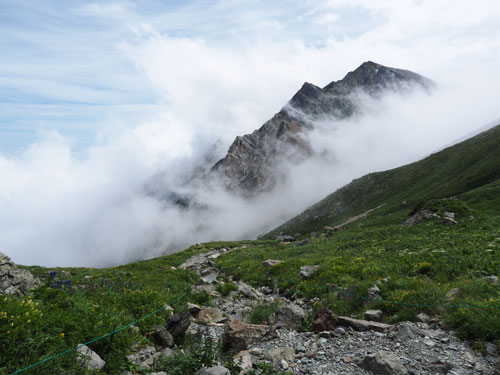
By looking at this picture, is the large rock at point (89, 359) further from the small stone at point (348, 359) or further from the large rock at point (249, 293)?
the large rock at point (249, 293)

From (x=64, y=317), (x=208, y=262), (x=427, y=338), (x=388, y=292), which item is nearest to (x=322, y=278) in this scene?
(x=388, y=292)

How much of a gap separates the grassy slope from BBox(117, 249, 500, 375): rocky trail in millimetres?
60899

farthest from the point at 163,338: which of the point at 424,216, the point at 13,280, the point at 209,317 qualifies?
the point at 424,216

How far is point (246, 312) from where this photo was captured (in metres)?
11.9

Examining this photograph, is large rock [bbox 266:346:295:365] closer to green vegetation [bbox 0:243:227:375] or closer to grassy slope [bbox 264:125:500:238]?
green vegetation [bbox 0:243:227:375]

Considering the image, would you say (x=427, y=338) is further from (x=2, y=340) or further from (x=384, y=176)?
(x=384, y=176)

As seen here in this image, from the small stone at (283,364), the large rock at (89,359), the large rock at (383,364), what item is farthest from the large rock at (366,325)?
the large rock at (89,359)

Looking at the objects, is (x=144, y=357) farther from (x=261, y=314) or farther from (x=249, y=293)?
(x=249, y=293)

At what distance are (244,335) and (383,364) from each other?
3938 mm

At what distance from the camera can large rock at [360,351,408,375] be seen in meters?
6.13

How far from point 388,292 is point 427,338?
12.9ft

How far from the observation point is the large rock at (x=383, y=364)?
6.13 metres

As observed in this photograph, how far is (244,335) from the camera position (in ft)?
27.0

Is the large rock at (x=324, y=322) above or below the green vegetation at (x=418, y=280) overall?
above
